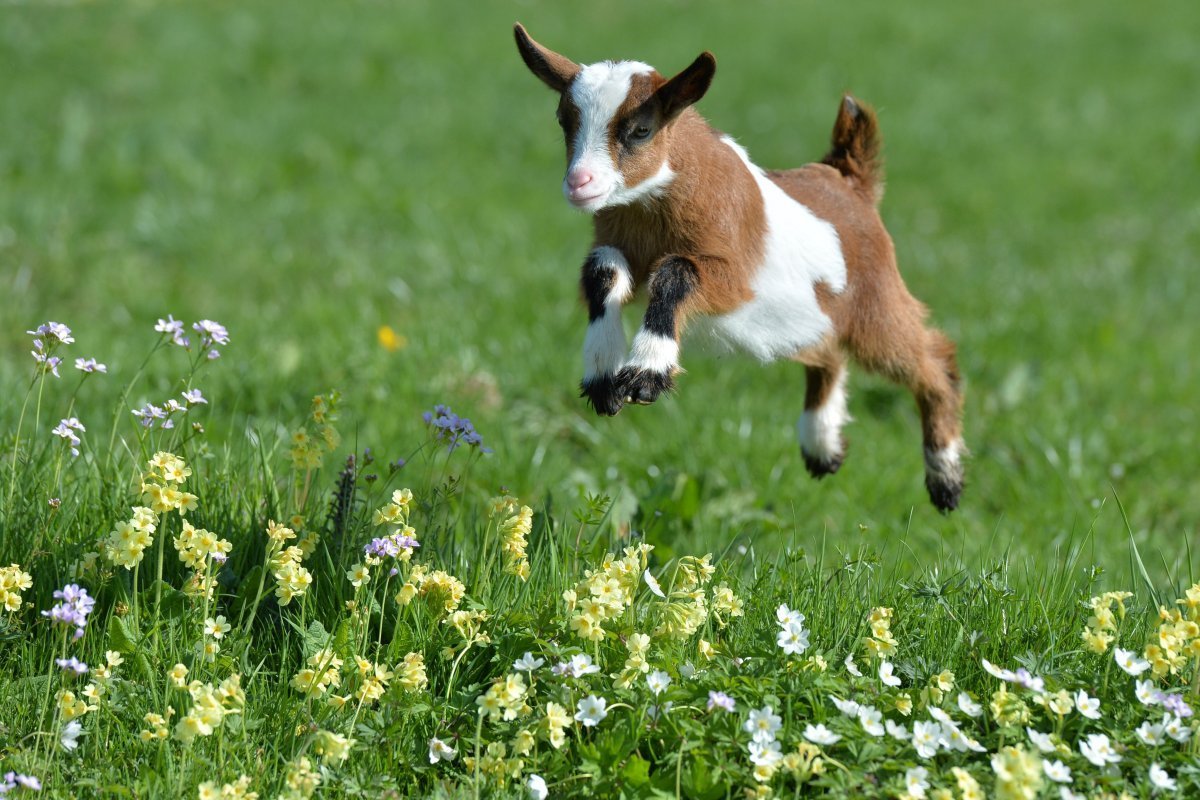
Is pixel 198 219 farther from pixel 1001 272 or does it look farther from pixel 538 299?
pixel 1001 272

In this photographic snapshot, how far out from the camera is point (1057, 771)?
103 inches

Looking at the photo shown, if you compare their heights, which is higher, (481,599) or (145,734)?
(481,599)

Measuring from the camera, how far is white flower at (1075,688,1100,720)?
9.01 feet

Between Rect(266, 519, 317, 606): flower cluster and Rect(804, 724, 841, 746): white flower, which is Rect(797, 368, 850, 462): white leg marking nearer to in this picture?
Rect(804, 724, 841, 746): white flower

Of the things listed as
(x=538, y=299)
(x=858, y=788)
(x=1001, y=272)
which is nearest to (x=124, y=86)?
(x=538, y=299)

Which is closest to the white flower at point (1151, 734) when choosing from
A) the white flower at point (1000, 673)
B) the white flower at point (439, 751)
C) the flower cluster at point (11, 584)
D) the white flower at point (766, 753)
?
the white flower at point (1000, 673)

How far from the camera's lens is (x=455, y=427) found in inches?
127

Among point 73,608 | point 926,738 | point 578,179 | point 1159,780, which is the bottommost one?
point 1159,780

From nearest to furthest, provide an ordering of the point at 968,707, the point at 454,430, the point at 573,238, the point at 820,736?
the point at 820,736 < the point at 968,707 < the point at 454,430 < the point at 573,238

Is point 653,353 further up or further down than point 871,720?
further up

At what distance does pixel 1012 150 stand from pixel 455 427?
8356mm

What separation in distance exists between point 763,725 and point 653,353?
794 mm

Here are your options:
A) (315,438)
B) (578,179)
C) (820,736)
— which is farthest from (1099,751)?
(315,438)

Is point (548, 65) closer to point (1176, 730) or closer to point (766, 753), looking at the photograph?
point (766, 753)
